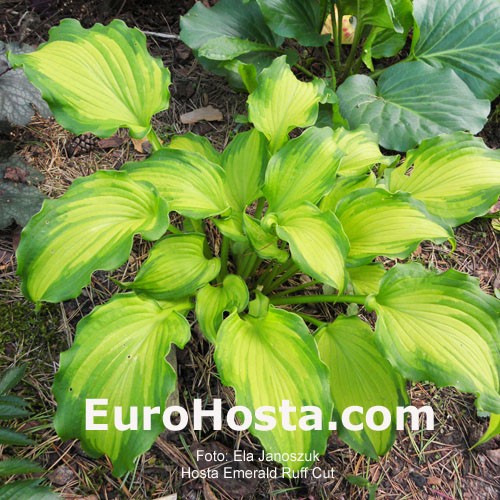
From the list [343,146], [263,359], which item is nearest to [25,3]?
[343,146]

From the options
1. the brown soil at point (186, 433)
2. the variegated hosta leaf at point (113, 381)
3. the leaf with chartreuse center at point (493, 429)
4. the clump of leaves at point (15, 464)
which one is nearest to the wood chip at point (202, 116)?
the brown soil at point (186, 433)

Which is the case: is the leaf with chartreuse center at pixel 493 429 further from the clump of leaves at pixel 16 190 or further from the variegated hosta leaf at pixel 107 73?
the clump of leaves at pixel 16 190

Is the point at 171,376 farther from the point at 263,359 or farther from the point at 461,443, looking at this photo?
the point at 461,443

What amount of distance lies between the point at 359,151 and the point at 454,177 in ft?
0.85

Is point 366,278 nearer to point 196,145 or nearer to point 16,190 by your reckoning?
point 196,145

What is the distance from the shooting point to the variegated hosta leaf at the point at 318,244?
42.2 inches

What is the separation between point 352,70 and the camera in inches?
77.8

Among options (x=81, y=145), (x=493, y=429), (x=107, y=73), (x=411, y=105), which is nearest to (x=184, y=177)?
(x=107, y=73)

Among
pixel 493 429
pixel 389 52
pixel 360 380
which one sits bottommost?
pixel 493 429

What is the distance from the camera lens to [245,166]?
141 cm

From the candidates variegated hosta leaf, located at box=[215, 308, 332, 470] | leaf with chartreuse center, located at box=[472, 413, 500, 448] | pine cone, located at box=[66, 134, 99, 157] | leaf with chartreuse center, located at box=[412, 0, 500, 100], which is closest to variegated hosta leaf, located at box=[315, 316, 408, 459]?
variegated hosta leaf, located at box=[215, 308, 332, 470]

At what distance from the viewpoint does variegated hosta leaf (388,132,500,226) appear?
51.9 inches

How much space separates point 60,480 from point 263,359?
0.58 metres

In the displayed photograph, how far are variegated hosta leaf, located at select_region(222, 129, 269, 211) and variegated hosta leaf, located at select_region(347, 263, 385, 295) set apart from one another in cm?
35
